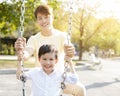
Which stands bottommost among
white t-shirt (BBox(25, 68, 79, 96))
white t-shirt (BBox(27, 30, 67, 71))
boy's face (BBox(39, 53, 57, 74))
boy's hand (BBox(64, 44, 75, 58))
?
white t-shirt (BBox(25, 68, 79, 96))

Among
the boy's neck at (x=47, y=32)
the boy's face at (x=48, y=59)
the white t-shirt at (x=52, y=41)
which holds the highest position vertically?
the boy's neck at (x=47, y=32)

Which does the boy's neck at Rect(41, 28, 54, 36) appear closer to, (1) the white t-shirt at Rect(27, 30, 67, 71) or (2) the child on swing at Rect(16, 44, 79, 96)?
(1) the white t-shirt at Rect(27, 30, 67, 71)

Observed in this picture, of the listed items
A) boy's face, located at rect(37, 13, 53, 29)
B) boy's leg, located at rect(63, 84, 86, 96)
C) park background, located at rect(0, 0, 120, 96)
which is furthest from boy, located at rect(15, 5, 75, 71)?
park background, located at rect(0, 0, 120, 96)

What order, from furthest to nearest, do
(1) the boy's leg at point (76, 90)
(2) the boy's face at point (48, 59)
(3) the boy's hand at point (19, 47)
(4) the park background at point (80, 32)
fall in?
(4) the park background at point (80, 32)
(1) the boy's leg at point (76, 90)
(3) the boy's hand at point (19, 47)
(2) the boy's face at point (48, 59)

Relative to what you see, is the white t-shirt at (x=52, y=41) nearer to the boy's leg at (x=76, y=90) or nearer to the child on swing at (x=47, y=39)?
the child on swing at (x=47, y=39)

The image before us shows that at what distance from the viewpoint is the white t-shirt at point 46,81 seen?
14.1 ft

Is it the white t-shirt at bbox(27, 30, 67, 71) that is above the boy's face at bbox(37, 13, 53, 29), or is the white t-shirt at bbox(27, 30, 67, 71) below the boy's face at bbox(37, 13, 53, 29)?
below

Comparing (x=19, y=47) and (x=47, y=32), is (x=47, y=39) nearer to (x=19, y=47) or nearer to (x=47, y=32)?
(x=47, y=32)

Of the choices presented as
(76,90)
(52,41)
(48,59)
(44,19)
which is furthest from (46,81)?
(44,19)

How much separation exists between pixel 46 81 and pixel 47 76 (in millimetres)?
55

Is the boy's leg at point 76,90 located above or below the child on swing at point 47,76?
below

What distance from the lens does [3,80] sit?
1425 cm

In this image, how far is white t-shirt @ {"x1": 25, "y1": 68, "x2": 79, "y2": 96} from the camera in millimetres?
4297

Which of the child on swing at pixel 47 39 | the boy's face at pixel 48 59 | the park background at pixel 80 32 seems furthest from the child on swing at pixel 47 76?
the park background at pixel 80 32
